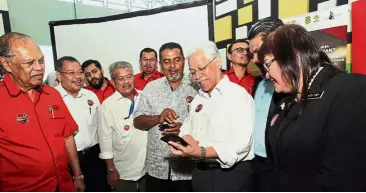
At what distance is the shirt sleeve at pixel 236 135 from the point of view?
1439mm

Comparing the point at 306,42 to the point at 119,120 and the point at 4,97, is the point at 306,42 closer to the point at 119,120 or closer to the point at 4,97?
the point at 4,97

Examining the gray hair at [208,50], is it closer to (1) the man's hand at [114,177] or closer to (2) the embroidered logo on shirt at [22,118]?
(2) the embroidered logo on shirt at [22,118]

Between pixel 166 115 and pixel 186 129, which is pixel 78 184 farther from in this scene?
pixel 186 129

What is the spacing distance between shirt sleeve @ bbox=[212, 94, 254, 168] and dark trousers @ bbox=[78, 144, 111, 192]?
179 centimetres

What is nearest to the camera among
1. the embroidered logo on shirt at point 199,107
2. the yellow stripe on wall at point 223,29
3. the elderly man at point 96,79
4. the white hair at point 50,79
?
the embroidered logo on shirt at point 199,107

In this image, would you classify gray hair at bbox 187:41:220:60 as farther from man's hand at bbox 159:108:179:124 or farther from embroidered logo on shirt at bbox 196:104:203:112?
man's hand at bbox 159:108:179:124

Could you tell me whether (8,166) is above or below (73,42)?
below

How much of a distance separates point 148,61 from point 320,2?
206 cm

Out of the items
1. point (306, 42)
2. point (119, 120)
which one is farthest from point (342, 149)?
point (119, 120)

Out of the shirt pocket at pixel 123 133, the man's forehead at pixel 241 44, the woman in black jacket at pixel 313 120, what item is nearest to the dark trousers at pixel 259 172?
the woman in black jacket at pixel 313 120

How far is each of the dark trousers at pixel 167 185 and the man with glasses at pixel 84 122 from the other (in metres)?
0.92

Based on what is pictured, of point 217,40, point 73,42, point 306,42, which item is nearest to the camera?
point 306,42

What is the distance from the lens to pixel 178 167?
2.07 metres

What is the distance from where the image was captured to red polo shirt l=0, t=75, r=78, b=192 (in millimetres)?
1656
